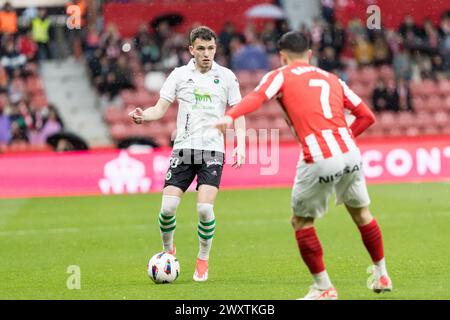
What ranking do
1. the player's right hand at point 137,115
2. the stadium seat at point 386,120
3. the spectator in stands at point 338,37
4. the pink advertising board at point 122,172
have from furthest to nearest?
the spectator in stands at point 338,37, the stadium seat at point 386,120, the pink advertising board at point 122,172, the player's right hand at point 137,115

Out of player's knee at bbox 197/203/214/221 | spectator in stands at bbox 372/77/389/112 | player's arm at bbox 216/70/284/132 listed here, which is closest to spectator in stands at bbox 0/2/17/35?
spectator in stands at bbox 372/77/389/112

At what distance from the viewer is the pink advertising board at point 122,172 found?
20.5 metres

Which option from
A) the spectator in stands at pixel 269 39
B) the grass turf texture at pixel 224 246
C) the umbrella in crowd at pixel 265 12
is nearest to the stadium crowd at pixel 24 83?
the grass turf texture at pixel 224 246

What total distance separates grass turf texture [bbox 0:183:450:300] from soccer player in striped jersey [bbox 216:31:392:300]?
605mm

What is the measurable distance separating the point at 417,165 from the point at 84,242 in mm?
9388

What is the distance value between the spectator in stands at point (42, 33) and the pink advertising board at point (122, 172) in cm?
611

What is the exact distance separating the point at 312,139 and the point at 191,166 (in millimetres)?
2302

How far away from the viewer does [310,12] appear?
2873 centimetres

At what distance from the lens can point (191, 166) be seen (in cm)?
1054

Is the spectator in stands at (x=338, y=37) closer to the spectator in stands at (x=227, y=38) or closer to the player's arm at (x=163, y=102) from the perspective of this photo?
the spectator in stands at (x=227, y=38)

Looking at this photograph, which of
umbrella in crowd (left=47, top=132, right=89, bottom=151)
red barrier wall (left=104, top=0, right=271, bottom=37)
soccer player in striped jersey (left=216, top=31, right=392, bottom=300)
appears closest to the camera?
soccer player in striped jersey (left=216, top=31, right=392, bottom=300)

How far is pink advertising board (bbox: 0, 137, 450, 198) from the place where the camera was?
2052 cm

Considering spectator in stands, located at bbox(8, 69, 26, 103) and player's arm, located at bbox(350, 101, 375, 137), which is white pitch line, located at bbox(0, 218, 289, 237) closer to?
player's arm, located at bbox(350, 101, 375, 137)

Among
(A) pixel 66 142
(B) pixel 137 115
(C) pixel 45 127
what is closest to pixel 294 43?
(B) pixel 137 115
